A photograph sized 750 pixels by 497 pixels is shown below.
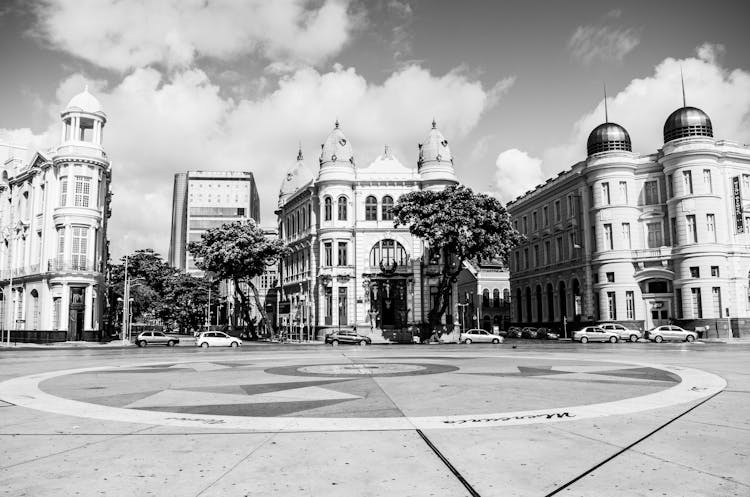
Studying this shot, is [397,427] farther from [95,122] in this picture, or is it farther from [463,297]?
[463,297]

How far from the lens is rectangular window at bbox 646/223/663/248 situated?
201 ft

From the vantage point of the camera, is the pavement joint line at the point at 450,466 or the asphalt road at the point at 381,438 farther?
the asphalt road at the point at 381,438

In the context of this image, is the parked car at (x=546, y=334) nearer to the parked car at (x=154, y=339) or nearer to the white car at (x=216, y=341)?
the white car at (x=216, y=341)

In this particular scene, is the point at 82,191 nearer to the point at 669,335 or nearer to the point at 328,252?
the point at 328,252

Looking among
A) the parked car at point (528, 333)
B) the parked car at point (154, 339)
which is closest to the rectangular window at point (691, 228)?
the parked car at point (528, 333)

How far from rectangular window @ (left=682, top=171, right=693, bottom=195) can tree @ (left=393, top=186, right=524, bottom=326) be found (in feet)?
59.3

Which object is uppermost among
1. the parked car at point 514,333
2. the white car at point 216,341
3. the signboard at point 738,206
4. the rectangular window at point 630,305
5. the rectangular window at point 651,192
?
the rectangular window at point 651,192

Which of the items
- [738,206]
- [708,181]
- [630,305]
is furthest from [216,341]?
[738,206]

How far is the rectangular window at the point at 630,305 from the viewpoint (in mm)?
60781

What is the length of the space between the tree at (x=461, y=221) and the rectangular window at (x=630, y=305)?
14.9 meters

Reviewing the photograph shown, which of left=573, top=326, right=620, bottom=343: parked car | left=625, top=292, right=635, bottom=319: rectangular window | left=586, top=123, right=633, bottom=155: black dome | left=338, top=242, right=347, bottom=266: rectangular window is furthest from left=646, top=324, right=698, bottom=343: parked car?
left=338, top=242, right=347, bottom=266: rectangular window

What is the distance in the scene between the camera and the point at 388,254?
66.1 m

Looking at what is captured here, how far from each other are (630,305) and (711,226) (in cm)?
1046

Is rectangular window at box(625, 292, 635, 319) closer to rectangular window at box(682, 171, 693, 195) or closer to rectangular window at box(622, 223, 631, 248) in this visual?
rectangular window at box(622, 223, 631, 248)
